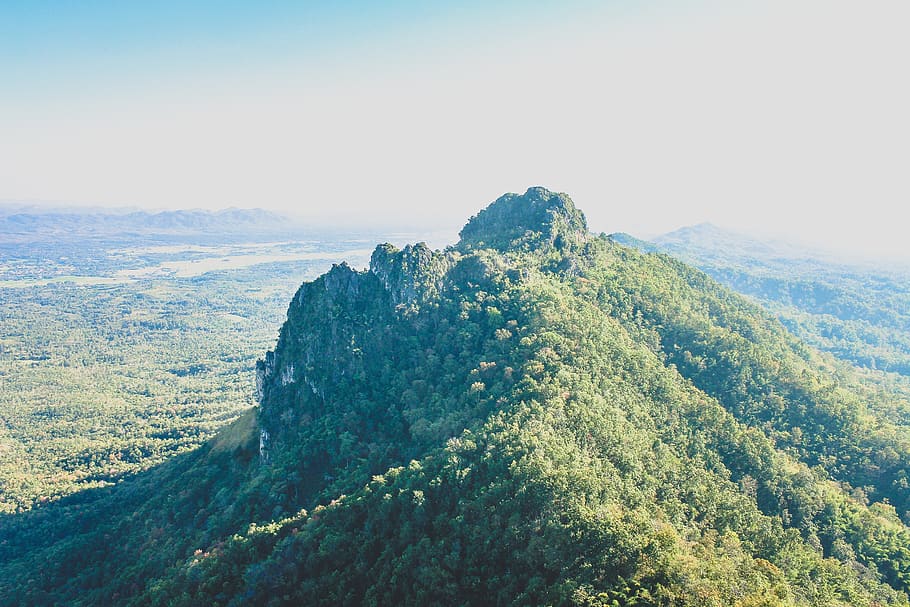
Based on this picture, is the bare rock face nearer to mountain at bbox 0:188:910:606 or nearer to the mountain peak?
mountain at bbox 0:188:910:606

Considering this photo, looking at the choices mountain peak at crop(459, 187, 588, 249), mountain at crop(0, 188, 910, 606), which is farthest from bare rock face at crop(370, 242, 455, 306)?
mountain peak at crop(459, 187, 588, 249)

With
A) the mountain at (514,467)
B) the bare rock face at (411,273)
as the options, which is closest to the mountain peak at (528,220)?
the mountain at (514,467)

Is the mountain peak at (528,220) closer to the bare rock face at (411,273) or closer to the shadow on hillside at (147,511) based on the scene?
the bare rock face at (411,273)

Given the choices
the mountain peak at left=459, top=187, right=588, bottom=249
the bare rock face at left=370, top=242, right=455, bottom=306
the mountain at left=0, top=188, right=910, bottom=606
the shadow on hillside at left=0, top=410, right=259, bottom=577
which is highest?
the mountain peak at left=459, top=187, right=588, bottom=249

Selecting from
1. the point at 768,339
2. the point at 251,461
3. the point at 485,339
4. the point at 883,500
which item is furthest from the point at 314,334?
the point at 768,339

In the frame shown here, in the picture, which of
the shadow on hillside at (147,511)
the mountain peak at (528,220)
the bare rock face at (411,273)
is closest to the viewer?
the shadow on hillside at (147,511)

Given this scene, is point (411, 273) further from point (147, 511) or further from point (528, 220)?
point (147, 511)
